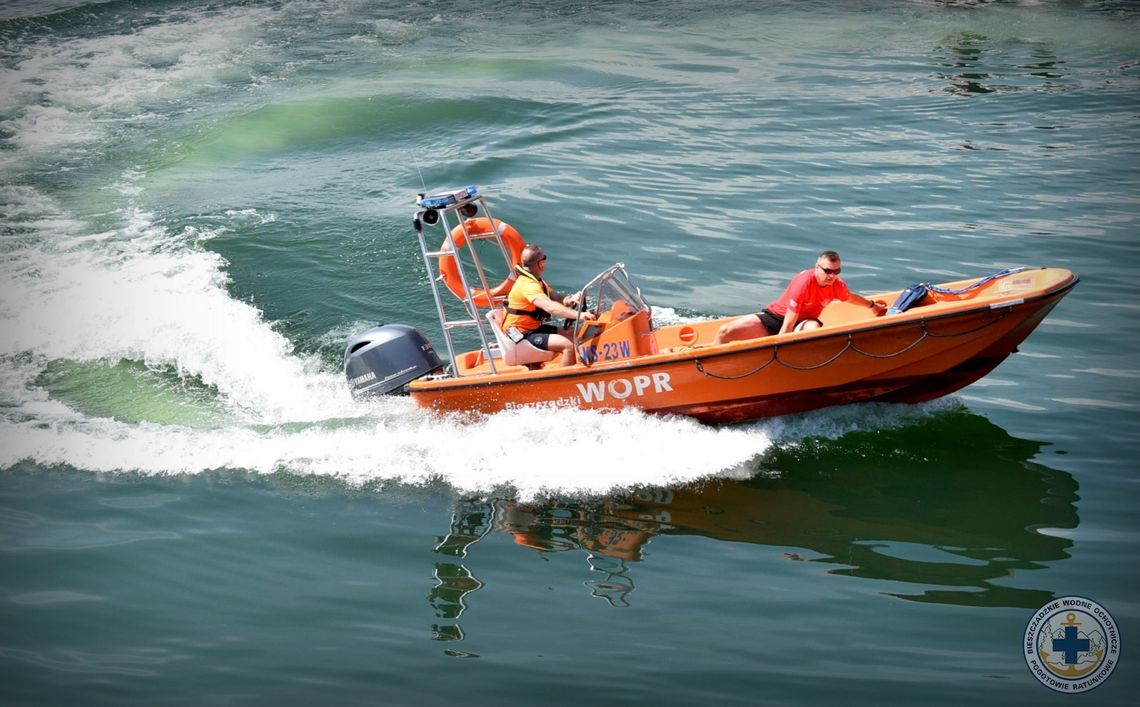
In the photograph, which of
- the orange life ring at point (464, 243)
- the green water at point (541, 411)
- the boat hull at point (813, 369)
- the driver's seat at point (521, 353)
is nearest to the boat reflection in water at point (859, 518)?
the green water at point (541, 411)

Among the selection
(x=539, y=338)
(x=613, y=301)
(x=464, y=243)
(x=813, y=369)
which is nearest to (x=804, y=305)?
(x=813, y=369)

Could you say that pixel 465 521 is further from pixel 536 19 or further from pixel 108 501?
pixel 536 19

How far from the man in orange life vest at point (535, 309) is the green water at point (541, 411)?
644 millimetres

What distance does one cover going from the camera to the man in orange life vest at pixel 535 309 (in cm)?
972

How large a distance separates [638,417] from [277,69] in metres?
16.4

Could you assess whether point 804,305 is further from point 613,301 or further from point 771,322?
point 613,301

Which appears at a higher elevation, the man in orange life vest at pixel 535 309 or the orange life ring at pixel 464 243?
the orange life ring at pixel 464 243

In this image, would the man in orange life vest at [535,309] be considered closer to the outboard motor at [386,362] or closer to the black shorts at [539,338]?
the black shorts at [539,338]

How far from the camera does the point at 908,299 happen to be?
362 inches

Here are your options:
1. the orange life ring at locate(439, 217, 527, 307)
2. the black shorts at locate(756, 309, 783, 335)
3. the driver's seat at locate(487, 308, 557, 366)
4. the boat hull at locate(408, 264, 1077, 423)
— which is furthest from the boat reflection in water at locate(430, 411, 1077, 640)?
the orange life ring at locate(439, 217, 527, 307)

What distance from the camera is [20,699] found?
646 centimetres

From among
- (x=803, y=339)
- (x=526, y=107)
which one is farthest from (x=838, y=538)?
(x=526, y=107)

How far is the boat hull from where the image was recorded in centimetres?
877

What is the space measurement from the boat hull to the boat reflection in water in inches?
20.8
